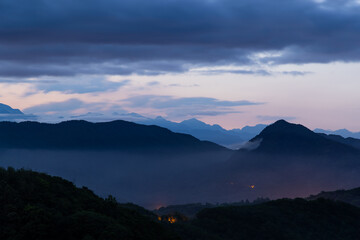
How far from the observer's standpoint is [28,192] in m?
32.5

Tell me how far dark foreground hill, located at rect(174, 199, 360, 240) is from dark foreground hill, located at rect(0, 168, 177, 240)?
35823mm

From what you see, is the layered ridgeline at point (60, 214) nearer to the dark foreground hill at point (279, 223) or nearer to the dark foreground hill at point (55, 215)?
the dark foreground hill at point (55, 215)

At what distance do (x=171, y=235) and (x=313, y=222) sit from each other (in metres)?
64.0

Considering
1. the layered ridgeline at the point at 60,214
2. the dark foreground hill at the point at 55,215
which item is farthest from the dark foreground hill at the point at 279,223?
the dark foreground hill at the point at 55,215

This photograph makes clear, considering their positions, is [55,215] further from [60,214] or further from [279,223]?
[279,223]

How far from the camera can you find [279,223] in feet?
294

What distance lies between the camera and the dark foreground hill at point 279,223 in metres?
80.1

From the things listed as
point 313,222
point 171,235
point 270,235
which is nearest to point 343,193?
point 313,222

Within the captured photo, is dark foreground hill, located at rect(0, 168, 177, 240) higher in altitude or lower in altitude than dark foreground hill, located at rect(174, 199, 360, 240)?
higher

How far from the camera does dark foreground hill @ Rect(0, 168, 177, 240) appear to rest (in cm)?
2822

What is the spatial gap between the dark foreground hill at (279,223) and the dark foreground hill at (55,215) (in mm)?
35823

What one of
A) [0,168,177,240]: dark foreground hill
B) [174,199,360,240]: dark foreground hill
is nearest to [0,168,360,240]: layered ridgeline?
[0,168,177,240]: dark foreground hill

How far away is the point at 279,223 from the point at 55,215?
7015cm

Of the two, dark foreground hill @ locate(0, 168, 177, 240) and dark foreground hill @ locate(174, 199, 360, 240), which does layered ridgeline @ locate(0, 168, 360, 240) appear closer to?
dark foreground hill @ locate(0, 168, 177, 240)
